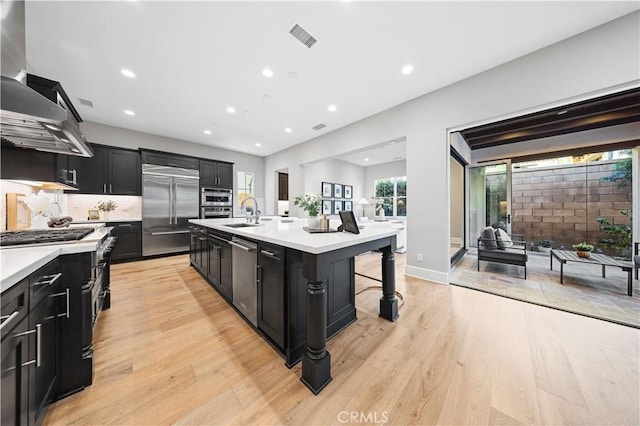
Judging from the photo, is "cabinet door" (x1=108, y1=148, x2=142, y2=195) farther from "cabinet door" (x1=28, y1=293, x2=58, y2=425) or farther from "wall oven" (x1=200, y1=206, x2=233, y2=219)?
"cabinet door" (x1=28, y1=293, x2=58, y2=425)

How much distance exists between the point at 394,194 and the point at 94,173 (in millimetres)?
8168

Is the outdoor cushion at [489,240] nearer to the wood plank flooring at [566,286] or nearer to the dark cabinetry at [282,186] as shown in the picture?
the wood plank flooring at [566,286]

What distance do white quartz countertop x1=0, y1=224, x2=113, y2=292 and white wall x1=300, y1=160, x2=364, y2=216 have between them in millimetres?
4738

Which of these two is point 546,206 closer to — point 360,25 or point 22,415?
point 360,25

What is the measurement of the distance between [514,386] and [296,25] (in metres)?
3.50

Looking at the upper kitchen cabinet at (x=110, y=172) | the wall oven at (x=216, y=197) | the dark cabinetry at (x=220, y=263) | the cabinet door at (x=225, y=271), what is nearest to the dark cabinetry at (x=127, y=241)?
the upper kitchen cabinet at (x=110, y=172)

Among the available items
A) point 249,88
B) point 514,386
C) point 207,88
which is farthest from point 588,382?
point 207,88

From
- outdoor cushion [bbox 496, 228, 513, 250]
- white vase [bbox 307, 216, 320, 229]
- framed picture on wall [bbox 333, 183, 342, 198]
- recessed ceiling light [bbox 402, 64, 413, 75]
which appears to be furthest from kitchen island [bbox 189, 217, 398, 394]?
framed picture on wall [bbox 333, 183, 342, 198]

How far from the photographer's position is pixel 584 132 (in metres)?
4.43

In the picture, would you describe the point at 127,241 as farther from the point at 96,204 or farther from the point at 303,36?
the point at 303,36

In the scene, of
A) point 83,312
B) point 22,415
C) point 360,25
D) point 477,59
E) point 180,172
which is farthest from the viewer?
point 180,172

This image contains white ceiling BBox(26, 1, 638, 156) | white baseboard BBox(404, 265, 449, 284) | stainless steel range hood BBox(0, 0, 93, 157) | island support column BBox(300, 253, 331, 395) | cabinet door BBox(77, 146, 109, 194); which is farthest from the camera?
cabinet door BBox(77, 146, 109, 194)

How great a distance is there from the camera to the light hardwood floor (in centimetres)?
116

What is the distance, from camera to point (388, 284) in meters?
2.08
